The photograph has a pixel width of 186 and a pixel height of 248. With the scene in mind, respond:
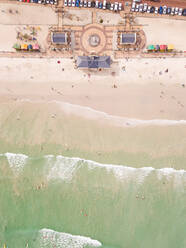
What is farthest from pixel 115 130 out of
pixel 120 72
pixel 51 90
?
pixel 51 90

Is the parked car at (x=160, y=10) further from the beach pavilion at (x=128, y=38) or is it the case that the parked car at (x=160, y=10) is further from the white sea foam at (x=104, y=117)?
the white sea foam at (x=104, y=117)

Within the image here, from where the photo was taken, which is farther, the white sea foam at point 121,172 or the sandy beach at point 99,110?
the sandy beach at point 99,110

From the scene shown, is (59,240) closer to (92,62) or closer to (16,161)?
(16,161)

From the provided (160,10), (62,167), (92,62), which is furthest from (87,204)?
(160,10)

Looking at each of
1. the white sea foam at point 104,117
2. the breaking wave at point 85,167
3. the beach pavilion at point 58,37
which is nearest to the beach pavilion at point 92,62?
the beach pavilion at point 58,37

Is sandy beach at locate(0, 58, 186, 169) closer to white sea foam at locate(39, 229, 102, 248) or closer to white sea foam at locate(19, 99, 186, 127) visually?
white sea foam at locate(19, 99, 186, 127)

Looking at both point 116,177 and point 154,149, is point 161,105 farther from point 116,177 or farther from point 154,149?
point 116,177

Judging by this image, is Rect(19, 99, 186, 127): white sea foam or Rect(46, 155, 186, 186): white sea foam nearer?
Rect(46, 155, 186, 186): white sea foam

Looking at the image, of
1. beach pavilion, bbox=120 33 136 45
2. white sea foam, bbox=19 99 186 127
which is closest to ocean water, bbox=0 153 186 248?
white sea foam, bbox=19 99 186 127

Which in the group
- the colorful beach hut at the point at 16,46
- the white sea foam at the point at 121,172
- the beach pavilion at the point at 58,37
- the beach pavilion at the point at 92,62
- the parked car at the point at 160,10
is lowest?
the white sea foam at the point at 121,172
